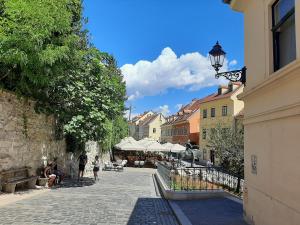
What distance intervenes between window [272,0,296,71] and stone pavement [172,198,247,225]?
435 centimetres

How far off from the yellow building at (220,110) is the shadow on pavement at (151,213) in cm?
3376

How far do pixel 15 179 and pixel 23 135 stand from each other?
1.95 meters

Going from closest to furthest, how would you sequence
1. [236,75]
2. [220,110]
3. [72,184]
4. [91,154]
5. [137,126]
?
[236,75] < [72,184] < [91,154] < [220,110] < [137,126]

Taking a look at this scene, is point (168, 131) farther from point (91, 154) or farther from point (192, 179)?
point (192, 179)

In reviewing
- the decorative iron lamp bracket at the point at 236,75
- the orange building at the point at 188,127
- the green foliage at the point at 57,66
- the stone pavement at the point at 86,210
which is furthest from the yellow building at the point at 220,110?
the decorative iron lamp bracket at the point at 236,75

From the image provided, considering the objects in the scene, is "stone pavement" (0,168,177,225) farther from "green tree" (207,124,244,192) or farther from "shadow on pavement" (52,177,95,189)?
"green tree" (207,124,244,192)

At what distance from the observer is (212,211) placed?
11438 millimetres

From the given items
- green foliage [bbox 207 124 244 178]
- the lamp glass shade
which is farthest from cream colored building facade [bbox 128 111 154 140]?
the lamp glass shade

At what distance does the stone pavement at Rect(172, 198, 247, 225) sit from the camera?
9.71 meters

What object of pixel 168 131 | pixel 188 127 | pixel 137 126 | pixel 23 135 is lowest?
pixel 23 135

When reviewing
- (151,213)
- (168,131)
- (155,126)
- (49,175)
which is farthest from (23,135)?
(155,126)

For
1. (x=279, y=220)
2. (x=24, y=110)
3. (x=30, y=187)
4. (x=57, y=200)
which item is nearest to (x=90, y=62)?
(x=24, y=110)

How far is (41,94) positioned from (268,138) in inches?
482

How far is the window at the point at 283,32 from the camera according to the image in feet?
21.8
